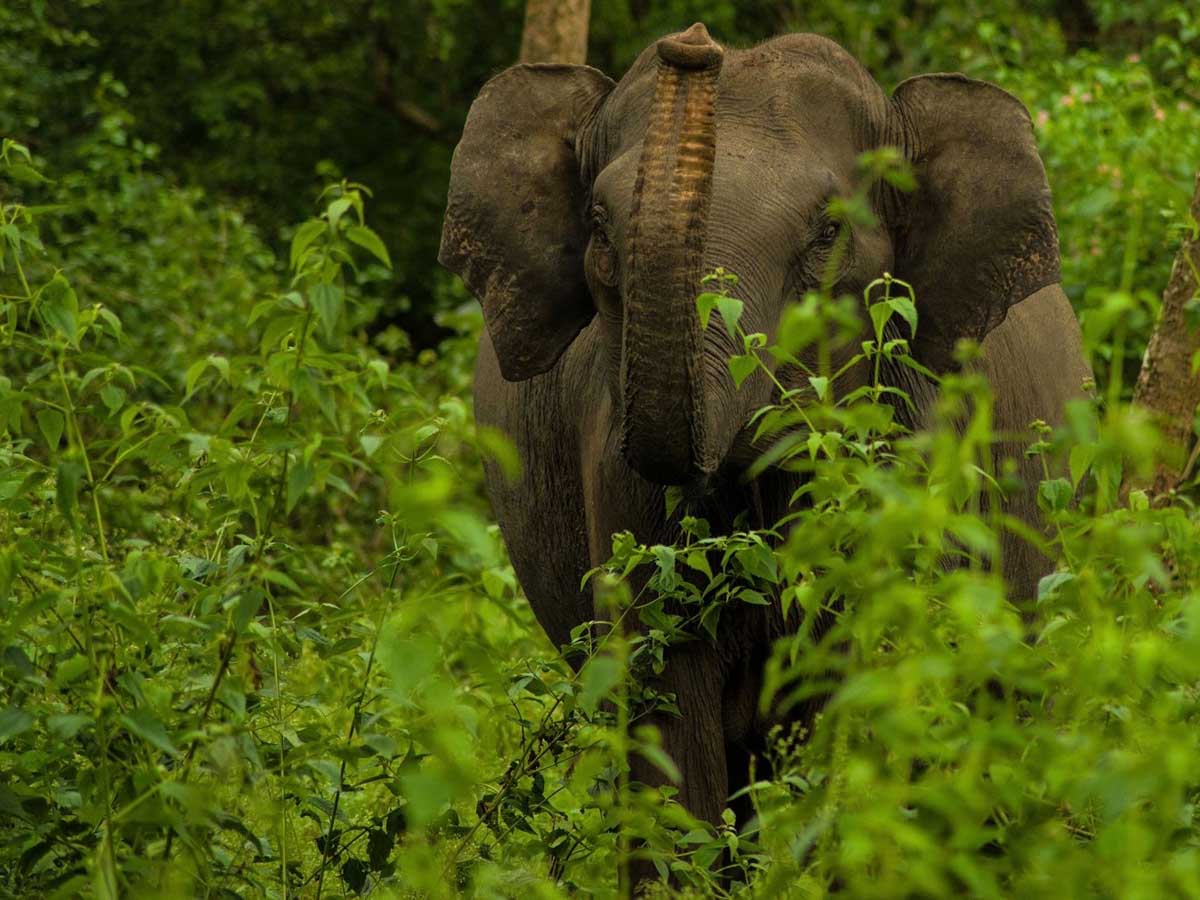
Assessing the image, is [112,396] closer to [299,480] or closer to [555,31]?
[299,480]

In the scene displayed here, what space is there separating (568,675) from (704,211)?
3.31ft

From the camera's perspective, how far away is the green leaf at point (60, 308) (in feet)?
11.6

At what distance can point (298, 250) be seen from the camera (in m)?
3.40

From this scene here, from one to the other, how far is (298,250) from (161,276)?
6.87 m

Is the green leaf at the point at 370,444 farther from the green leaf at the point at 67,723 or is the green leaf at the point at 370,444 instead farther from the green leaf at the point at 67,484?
the green leaf at the point at 67,723

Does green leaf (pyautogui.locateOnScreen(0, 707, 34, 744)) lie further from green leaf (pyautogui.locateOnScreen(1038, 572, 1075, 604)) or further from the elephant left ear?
the elephant left ear

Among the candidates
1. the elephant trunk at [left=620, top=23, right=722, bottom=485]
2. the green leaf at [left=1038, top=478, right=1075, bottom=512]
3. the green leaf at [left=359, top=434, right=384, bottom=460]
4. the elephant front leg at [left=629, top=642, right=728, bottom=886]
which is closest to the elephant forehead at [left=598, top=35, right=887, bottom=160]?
the elephant trunk at [left=620, top=23, right=722, bottom=485]

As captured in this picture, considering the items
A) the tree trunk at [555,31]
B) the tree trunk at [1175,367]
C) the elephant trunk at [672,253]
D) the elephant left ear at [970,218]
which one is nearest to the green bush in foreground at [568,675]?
the elephant trunk at [672,253]

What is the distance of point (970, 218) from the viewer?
16.3 ft

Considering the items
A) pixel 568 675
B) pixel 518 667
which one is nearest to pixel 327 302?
pixel 518 667

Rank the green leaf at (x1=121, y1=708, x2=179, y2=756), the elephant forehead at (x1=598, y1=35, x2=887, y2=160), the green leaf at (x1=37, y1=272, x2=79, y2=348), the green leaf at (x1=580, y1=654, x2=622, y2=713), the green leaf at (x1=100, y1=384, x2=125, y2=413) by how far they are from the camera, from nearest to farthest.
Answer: the green leaf at (x1=580, y1=654, x2=622, y2=713) → the green leaf at (x1=121, y1=708, x2=179, y2=756) → the green leaf at (x1=37, y1=272, x2=79, y2=348) → the green leaf at (x1=100, y1=384, x2=125, y2=413) → the elephant forehead at (x1=598, y1=35, x2=887, y2=160)

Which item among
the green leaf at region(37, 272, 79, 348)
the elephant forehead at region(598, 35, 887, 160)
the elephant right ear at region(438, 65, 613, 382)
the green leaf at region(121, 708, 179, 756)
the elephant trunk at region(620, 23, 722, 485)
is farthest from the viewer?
the elephant right ear at region(438, 65, 613, 382)

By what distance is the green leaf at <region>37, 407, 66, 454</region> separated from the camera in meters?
3.61

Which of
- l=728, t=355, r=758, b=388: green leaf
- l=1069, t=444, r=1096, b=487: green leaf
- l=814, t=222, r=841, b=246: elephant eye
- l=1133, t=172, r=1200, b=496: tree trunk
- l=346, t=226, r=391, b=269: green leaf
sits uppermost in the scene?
l=346, t=226, r=391, b=269: green leaf
